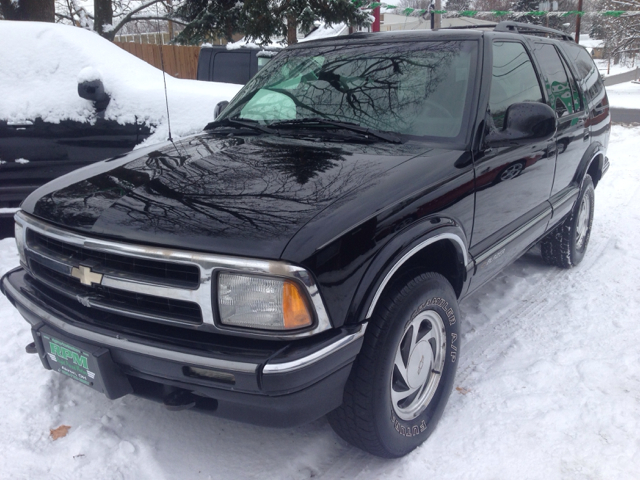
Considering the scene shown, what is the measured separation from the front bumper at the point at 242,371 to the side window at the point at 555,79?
2694 millimetres

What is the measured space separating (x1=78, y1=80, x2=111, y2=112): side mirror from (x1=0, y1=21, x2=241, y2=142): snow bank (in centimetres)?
5

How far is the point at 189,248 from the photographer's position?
199 cm

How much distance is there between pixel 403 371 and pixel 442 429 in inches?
20.2

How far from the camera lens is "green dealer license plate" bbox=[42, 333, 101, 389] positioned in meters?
2.19

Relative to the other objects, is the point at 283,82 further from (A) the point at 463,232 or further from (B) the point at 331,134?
(A) the point at 463,232

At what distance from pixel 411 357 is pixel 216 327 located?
97cm

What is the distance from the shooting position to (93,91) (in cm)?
492

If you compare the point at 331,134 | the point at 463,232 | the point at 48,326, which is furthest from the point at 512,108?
the point at 48,326

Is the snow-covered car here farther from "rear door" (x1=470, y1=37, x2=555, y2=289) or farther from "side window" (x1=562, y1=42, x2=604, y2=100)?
"side window" (x1=562, y1=42, x2=604, y2=100)

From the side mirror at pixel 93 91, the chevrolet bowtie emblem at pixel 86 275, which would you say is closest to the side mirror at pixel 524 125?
the chevrolet bowtie emblem at pixel 86 275


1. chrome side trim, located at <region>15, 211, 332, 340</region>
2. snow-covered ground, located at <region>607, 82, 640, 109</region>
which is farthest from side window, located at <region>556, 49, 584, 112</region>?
snow-covered ground, located at <region>607, 82, 640, 109</region>

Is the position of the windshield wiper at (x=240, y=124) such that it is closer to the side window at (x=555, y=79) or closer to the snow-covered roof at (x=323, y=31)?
the side window at (x=555, y=79)

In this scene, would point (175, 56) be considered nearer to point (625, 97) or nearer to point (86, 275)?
point (86, 275)

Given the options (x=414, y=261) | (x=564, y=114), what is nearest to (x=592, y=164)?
(x=564, y=114)
